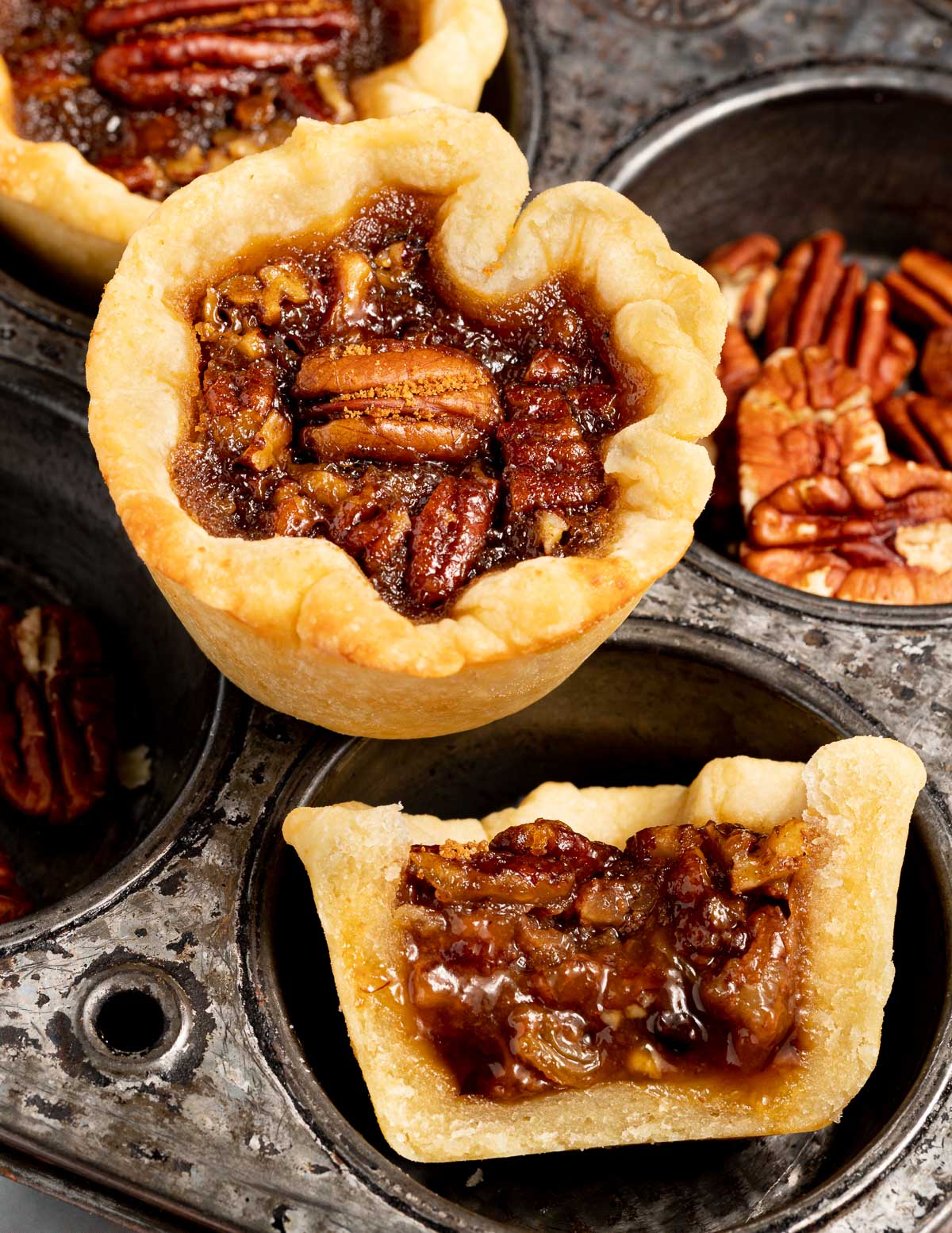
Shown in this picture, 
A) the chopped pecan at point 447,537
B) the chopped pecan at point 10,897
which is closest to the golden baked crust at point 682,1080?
the chopped pecan at point 447,537

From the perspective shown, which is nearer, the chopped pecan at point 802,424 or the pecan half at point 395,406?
the pecan half at point 395,406

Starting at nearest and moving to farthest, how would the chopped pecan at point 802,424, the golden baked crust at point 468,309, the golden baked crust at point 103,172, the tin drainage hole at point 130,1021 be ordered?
the golden baked crust at point 468,309 < the tin drainage hole at point 130,1021 < the golden baked crust at point 103,172 < the chopped pecan at point 802,424

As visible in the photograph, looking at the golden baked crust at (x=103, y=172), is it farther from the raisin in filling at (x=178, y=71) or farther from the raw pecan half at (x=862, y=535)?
the raw pecan half at (x=862, y=535)

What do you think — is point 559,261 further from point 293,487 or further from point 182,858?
point 182,858

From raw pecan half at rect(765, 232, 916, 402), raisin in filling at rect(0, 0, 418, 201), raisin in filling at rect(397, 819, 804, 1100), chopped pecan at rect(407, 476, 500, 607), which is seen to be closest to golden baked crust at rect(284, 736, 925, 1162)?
raisin in filling at rect(397, 819, 804, 1100)

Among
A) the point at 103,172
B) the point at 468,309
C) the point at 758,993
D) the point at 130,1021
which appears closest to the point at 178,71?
the point at 103,172
